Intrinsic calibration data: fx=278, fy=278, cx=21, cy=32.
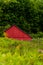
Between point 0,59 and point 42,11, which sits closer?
point 0,59

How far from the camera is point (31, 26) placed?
37.4 metres

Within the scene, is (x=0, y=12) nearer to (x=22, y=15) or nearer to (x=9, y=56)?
(x=22, y=15)

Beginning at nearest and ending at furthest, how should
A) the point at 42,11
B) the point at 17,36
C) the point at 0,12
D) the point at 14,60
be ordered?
the point at 14,60, the point at 17,36, the point at 0,12, the point at 42,11

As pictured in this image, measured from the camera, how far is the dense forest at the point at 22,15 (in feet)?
120

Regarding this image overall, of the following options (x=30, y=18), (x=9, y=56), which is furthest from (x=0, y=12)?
(x=9, y=56)

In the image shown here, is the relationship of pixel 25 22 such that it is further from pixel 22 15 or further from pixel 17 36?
pixel 17 36

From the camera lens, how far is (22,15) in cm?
3825

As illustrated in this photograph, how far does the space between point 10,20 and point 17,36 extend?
17528 mm

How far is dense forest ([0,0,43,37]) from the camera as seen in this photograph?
36594 millimetres

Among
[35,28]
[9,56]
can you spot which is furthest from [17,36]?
[35,28]

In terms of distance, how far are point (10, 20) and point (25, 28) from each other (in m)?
2.26

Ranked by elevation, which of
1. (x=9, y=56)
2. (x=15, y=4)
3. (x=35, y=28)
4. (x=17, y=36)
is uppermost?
(x=9, y=56)

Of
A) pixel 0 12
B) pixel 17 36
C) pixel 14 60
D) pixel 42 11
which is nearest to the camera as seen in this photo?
pixel 14 60

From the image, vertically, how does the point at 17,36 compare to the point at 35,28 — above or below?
above
